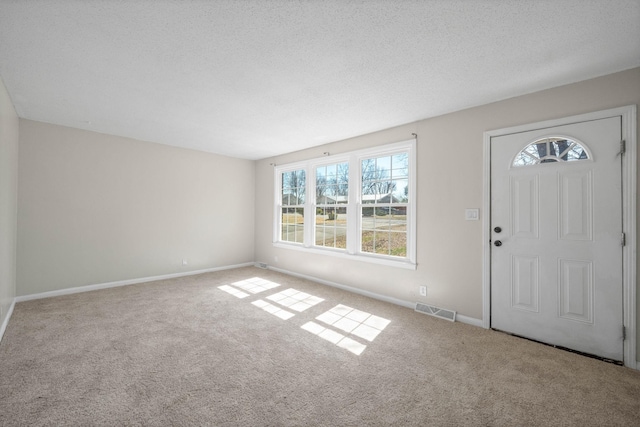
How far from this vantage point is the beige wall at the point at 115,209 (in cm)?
375

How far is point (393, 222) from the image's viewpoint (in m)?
3.90

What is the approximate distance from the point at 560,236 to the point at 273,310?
10.9 feet

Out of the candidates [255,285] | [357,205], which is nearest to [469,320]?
[357,205]

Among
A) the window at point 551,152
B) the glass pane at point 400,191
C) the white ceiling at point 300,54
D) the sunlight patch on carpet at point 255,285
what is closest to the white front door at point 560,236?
the window at point 551,152

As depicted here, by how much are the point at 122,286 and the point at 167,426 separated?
3.75 metres

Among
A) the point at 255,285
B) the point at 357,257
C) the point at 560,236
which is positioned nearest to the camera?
the point at 560,236

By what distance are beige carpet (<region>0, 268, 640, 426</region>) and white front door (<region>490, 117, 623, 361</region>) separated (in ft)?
0.93

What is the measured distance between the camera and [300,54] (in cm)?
211

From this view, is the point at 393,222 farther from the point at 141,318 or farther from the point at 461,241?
the point at 141,318

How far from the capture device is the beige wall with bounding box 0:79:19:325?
267 centimetres

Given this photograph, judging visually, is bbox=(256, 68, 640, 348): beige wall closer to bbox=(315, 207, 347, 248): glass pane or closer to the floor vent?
the floor vent

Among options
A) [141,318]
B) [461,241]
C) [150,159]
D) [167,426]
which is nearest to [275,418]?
[167,426]

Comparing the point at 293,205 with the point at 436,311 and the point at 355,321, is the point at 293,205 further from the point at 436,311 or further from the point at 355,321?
the point at 436,311

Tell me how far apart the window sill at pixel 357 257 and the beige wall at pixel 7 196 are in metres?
3.82
